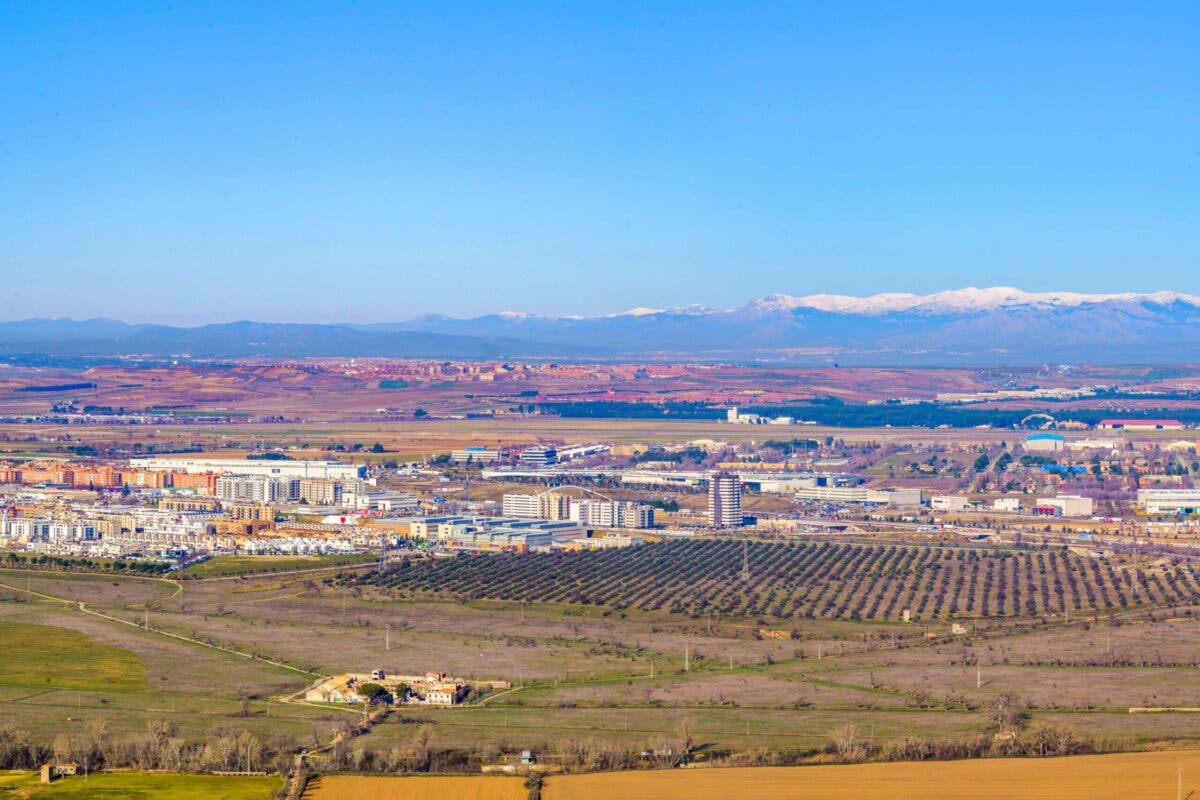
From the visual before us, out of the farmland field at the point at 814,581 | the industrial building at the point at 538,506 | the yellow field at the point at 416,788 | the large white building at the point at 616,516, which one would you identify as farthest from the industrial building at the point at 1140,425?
the yellow field at the point at 416,788

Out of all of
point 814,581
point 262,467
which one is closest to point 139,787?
point 814,581

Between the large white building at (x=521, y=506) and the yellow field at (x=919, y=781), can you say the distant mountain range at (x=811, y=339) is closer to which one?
the large white building at (x=521, y=506)

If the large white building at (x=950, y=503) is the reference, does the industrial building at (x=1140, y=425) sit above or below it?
above

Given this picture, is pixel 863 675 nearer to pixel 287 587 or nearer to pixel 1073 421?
pixel 287 587

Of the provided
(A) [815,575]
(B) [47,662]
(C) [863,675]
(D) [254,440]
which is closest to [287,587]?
(B) [47,662]

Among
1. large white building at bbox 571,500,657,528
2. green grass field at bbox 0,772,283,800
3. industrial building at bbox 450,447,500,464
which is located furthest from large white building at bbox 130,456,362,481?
green grass field at bbox 0,772,283,800
